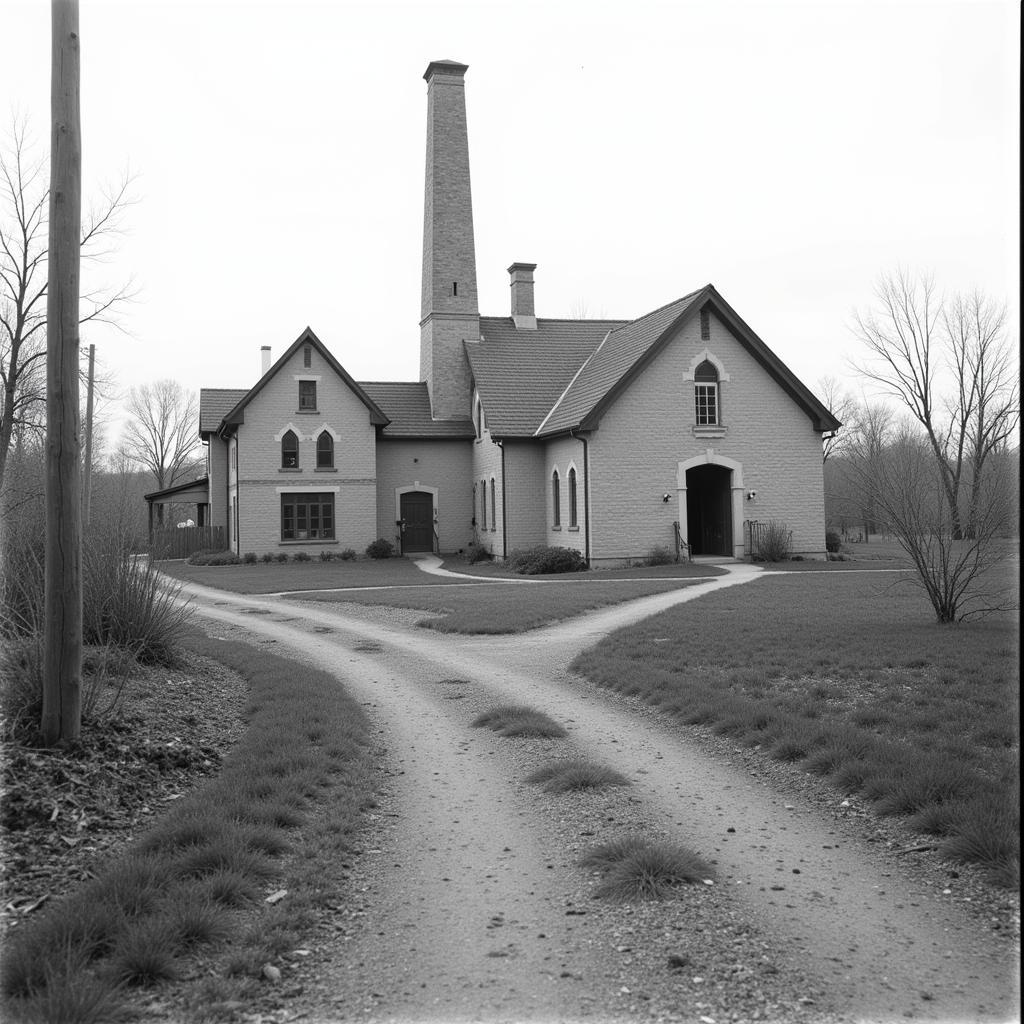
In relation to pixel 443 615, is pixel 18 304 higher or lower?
higher

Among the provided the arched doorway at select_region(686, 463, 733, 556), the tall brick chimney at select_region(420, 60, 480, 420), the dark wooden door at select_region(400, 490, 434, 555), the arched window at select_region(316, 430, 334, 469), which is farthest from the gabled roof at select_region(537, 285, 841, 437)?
the arched window at select_region(316, 430, 334, 469)

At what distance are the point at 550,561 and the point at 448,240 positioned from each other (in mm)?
15889

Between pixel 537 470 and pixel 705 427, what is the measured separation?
19.9 ft

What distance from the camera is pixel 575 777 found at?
7090 mm

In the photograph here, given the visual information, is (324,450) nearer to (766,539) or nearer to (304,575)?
(304,575)

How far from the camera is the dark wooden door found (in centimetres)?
3822

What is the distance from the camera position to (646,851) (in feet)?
18.0

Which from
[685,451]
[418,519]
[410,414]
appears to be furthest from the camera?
[410,414]

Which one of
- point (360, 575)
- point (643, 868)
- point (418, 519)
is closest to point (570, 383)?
point (418, 519)

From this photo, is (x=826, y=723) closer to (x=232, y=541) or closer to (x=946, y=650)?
(x=946, y=650)

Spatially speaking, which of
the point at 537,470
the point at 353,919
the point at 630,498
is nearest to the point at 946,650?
the point at 353,919

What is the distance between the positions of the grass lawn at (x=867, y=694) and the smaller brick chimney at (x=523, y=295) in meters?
23.3

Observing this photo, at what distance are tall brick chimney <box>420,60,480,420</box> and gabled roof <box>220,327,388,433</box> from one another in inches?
118

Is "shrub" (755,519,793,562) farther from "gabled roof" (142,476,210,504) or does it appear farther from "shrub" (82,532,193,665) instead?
"gabled roof" (142,476,210,504)
